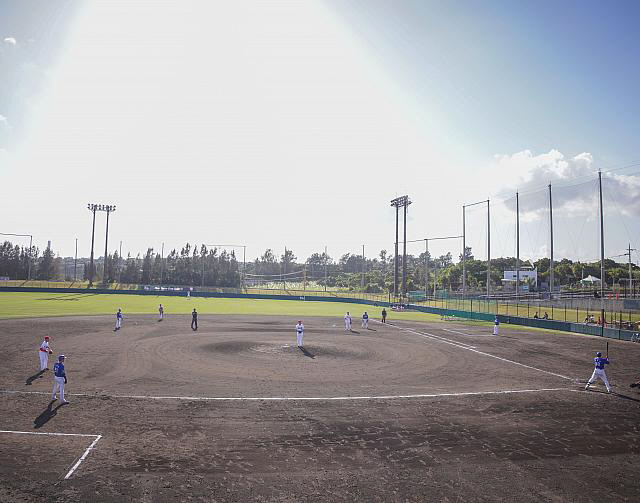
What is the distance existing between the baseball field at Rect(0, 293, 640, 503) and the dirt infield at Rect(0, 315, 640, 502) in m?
0.06

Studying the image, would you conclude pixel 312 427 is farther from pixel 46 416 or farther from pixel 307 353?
pixel 307 353

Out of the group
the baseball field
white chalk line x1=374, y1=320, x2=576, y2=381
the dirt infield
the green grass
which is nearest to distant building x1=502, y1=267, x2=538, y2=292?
the green grass

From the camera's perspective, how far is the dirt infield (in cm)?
929

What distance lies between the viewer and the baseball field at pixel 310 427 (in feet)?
30.5

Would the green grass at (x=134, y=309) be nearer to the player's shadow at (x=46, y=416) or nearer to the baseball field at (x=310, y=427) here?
the baseball field at (x=310, y=427)

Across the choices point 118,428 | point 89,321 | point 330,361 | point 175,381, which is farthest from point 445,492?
point 89,321

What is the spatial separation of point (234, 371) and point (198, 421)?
7.17m

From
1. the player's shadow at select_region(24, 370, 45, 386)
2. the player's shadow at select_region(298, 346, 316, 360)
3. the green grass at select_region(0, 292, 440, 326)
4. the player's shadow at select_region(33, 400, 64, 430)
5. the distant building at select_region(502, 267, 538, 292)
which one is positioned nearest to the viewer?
the player's shadow at select_region(33, 400, 64, 430)

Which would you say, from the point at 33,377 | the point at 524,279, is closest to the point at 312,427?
the point at 33,377

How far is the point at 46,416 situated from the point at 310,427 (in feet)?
28.1

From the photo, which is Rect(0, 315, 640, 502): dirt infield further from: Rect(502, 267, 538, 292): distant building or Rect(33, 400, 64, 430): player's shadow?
Rect(502, 267, 538, 292): distant building

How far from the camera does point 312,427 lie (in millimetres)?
12922

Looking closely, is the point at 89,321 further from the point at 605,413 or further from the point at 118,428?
the point at 605,413

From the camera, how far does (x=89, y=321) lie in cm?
3850
